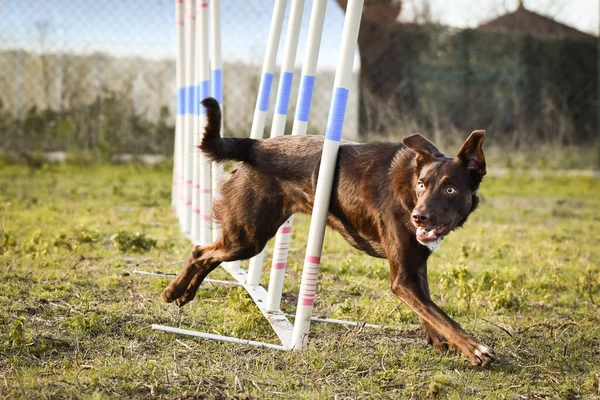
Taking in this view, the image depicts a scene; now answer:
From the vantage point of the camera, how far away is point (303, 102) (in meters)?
4.45

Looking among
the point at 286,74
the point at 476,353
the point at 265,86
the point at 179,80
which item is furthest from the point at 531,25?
the point at 476,353

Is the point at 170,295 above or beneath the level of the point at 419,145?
beneath

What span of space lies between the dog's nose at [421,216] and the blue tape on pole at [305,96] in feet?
3.40

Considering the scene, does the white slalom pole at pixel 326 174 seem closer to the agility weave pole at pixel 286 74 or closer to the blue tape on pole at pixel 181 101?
the agility weave pole at pixel 286 74

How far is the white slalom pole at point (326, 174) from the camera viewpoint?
3.81m

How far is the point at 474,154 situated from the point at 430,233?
0.46m

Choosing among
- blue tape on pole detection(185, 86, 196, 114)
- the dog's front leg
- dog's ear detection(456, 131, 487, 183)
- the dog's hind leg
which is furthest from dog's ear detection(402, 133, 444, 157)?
blue tape on pole detection(185, 86, 196, 114)

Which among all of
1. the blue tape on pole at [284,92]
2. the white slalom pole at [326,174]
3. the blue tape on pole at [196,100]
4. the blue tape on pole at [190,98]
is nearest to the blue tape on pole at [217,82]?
the blue tape on pole at [196,100]

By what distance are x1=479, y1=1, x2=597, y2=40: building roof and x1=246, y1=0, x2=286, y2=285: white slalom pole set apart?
1123 centimetres

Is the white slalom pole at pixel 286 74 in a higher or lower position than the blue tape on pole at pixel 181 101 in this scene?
higher

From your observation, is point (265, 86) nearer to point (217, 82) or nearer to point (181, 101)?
point (217, 82)

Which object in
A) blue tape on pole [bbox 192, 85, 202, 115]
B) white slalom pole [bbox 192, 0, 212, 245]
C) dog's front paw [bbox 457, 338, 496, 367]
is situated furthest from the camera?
blue tape on pole [bbox 192, 85, 202, 115]

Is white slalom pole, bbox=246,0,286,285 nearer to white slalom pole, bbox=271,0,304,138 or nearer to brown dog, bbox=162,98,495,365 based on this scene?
white slalom pole, bbox=271,0,304,138

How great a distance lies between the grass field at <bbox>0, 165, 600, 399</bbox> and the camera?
3.52 metres
